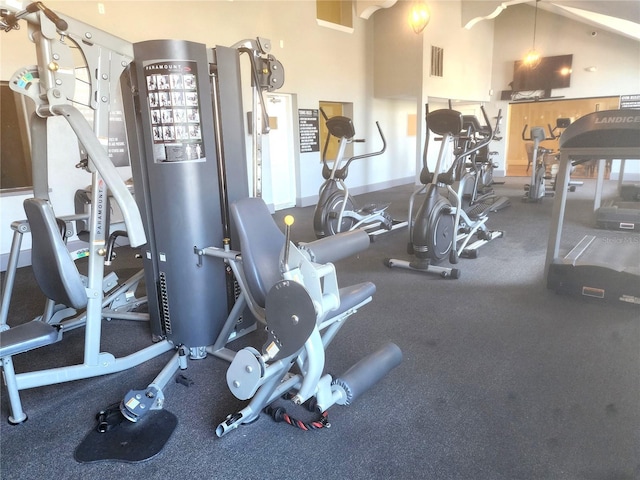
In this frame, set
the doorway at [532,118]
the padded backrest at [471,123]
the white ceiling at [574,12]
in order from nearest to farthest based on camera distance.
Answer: the padded backrest at [471,123], the white ceiling at [574,12], the doorway at [532,118]

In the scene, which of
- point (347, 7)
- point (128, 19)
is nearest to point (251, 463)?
point (128, 19)

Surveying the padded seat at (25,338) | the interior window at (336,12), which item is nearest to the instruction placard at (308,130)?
the interior window at (336,12)

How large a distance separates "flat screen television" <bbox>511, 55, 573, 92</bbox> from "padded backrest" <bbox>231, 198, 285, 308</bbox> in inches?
415

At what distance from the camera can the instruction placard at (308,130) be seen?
731cm

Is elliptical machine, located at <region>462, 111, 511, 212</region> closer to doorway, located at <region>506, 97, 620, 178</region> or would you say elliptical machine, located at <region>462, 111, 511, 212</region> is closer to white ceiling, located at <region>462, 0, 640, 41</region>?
white ceiling, located at <region>462, 0, 640, 41</region>

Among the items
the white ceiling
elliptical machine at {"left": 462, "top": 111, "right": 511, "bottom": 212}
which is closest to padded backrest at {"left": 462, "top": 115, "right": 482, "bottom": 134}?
elliptical machine at {"left": 462, "top": 111, "right": 511, "bottom": 212}

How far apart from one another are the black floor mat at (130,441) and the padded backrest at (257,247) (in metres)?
0.71

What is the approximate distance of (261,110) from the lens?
248cm

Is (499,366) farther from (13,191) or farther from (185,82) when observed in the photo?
(13,191)

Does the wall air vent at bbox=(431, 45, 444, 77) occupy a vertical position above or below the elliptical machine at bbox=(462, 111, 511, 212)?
above

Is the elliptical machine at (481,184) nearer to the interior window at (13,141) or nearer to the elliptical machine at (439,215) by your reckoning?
the elliptical machine at (439,215)

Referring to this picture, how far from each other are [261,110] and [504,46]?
10.5 metres

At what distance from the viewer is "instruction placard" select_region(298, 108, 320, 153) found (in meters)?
7.31

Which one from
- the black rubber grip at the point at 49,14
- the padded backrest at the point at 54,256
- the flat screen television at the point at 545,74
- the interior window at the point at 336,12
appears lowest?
the padded backrest at the point at 54,256
